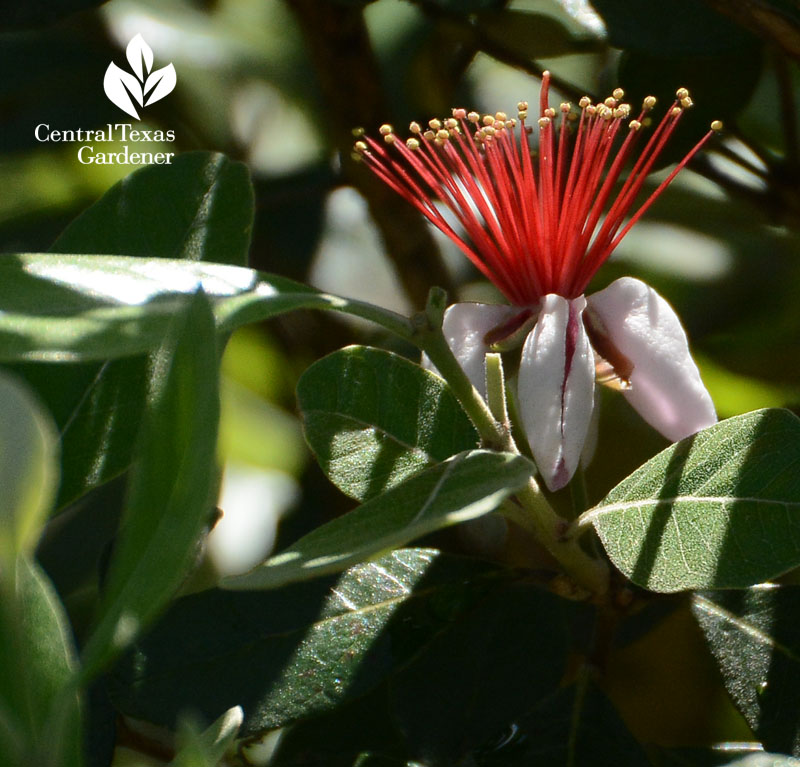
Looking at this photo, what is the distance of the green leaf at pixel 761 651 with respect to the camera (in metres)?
0.78

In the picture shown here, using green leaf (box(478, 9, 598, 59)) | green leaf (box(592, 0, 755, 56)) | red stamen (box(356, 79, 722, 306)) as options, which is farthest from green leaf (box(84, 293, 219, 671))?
green leaf (box(478, 9, 598, 59))

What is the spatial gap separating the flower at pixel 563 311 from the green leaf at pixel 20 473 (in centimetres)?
40

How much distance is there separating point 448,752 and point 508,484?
33cm

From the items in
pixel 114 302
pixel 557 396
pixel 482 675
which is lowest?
pixel 482 675

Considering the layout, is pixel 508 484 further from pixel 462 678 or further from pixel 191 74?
pixel 191 74

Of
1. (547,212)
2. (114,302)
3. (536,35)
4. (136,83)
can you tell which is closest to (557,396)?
(547,212)

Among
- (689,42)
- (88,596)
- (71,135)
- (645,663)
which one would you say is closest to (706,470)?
(689,42)

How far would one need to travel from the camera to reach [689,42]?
106 centimetres

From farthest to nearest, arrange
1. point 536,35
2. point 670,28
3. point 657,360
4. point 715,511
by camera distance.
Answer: point 536,35, point 670,28, point 657,360, point 715,511

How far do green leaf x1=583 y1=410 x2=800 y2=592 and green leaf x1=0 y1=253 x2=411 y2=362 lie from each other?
7.6 inches

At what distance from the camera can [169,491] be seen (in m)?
0.45

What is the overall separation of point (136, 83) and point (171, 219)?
76 cm

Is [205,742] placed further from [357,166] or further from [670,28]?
[357,166]

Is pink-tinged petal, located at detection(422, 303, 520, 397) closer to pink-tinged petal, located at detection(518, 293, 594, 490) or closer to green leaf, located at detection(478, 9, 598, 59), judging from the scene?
pink-tinged petal, located at detection(518, 293, 594, 490)
